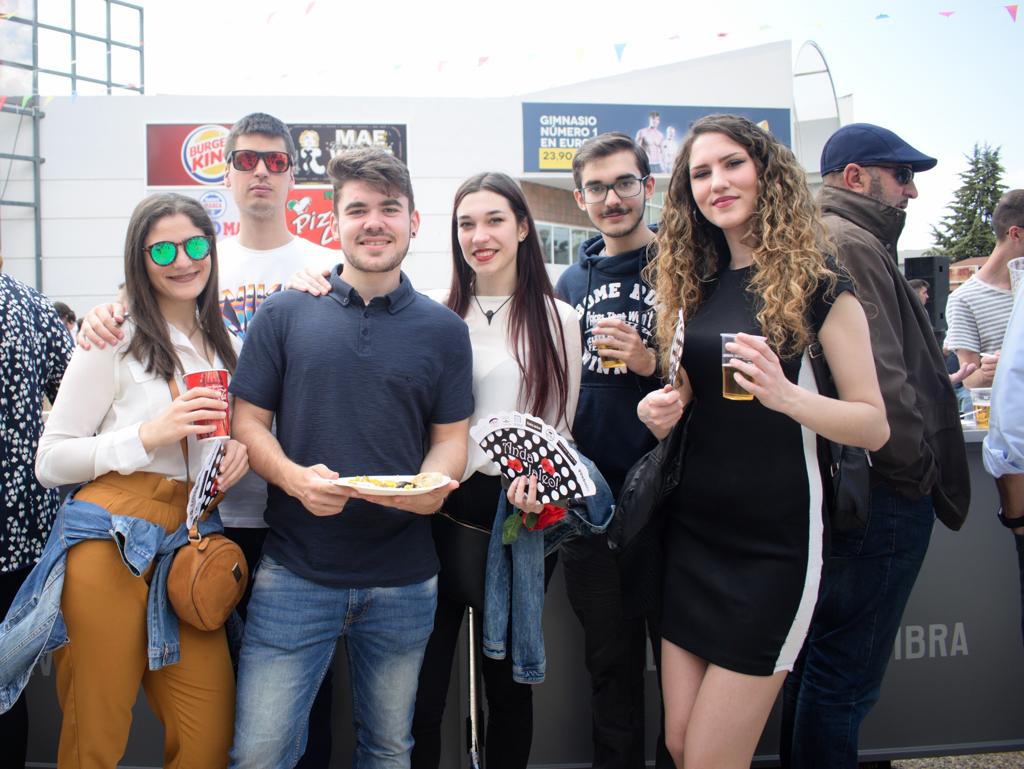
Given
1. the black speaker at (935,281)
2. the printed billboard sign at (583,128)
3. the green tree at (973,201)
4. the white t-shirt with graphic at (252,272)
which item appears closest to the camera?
the white t-shirt with graphic at (252,272)

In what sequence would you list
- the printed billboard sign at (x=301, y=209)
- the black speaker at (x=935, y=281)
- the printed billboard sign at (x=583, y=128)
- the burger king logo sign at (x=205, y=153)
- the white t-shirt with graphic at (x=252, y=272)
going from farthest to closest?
the printed billboard sign at (x=583, y=128), the burger king logo sign at (x=205, y=153), the printed billboard sign at (x=301, y=209), the black speaker at (x=935, y=281), the white t-shirt with graphic at (x=252, y=272)

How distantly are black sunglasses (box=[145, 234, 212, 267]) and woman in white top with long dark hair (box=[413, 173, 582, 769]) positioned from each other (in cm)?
83

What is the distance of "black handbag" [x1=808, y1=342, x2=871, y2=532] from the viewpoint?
2016 mm

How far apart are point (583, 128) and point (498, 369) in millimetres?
16623

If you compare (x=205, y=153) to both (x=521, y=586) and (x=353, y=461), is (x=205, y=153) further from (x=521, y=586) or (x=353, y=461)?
(x=521, y=586)

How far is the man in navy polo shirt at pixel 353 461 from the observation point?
2.08 meters

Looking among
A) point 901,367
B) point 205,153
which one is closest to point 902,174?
point 901,367

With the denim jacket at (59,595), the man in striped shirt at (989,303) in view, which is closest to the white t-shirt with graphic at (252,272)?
the denim jacket at (59,595)

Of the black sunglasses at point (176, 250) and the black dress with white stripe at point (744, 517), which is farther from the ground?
the black sunglasses at point (176, 250)

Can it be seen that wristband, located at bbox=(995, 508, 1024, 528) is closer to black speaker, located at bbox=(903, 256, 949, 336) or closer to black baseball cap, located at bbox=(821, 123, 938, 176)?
black baseball cap, located at bbox=(821, 123, 938, 176)

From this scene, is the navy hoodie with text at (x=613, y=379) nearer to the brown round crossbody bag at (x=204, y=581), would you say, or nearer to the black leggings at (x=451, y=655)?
the black leggings at (x=451, y=655)

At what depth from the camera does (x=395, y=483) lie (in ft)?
6.48

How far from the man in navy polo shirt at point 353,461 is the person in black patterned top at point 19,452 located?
92 centimetres

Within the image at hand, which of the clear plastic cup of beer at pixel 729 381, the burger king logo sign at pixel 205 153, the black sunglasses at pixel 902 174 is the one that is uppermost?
the burger king logo sign at pixel 205 153
